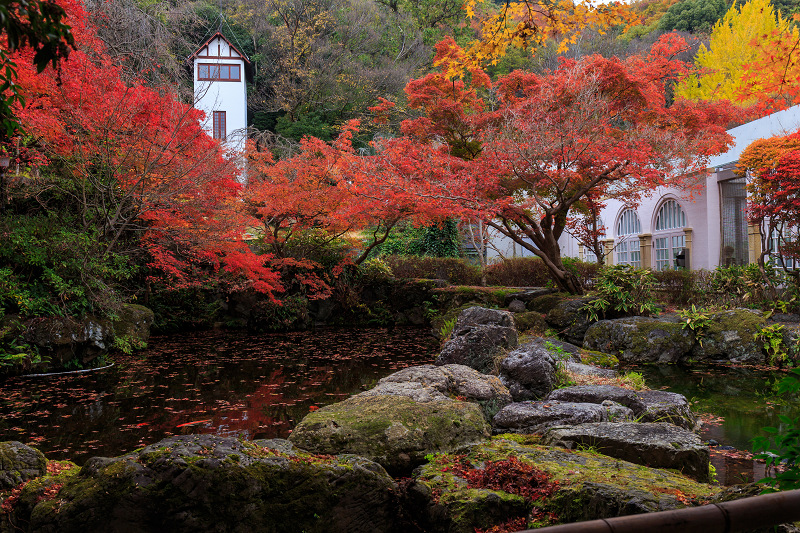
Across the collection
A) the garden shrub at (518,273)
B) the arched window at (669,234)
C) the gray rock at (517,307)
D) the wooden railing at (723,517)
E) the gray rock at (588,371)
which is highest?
the arched window at (669,234)

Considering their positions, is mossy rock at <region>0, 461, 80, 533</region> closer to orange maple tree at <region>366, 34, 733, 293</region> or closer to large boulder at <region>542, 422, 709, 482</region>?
large boulder at <region>542, 422, 709, 482</region>

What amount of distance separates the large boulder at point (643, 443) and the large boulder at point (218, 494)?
184cm

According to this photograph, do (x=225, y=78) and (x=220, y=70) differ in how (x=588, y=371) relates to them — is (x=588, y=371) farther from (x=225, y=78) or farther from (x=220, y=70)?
(x=220, y=70)

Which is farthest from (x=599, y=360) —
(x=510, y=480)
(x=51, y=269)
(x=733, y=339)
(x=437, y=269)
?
(x=51, y=269)

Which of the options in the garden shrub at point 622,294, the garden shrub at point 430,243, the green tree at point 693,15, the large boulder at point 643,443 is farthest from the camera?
the green tree at point 693,15

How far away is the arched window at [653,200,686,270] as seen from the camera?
17.4 meters

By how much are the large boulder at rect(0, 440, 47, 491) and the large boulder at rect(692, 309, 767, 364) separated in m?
10.5

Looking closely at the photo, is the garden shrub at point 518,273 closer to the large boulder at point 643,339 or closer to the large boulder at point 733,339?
the large boulder at point 643,339

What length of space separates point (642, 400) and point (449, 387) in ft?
6.93

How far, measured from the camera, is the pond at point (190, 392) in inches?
240

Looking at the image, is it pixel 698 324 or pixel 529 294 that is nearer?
pixel 698 324

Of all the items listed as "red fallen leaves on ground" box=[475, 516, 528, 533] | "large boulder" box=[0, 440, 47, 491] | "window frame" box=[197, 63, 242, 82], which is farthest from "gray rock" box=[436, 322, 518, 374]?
"window frame" box=[197, 63, 242, 82]

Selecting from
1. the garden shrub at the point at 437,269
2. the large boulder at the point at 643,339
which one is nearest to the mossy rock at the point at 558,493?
the large boulder at the point at 643,339

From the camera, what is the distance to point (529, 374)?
6.66 metres
